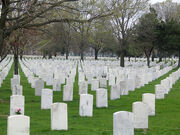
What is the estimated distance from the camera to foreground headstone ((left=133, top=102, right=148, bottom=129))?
29.8 ft

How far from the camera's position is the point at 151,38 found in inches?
1626

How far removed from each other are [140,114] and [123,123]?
5.34 ft

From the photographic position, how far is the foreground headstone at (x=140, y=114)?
29.8 feet

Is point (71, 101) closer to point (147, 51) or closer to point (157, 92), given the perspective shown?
point (157, 92)

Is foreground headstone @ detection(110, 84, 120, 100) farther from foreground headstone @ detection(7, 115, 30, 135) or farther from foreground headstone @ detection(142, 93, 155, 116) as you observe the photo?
foreground headstone @ detection(7, 115, 30, 135)

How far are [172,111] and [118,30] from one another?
28.2 metres

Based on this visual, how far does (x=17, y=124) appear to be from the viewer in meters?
7.02

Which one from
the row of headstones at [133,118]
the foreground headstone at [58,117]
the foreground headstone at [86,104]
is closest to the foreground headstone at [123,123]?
the row of headstones at [133,118]

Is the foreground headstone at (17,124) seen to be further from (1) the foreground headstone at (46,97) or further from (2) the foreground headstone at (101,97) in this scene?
(2) the foreground headstone at (101,97)

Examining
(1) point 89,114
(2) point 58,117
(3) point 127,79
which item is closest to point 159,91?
(3) point 127,79

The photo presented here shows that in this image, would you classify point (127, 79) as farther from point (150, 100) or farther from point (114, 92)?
point (150, 100)

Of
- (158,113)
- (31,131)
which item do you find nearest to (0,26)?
(31,131)

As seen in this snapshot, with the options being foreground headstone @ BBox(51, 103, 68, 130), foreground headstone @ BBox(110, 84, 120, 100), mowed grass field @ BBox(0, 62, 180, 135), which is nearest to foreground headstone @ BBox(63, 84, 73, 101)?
mowed grass field @ BBox(0, 62, 180, 135)

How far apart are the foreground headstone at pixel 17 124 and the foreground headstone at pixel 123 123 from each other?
191 centimetres
